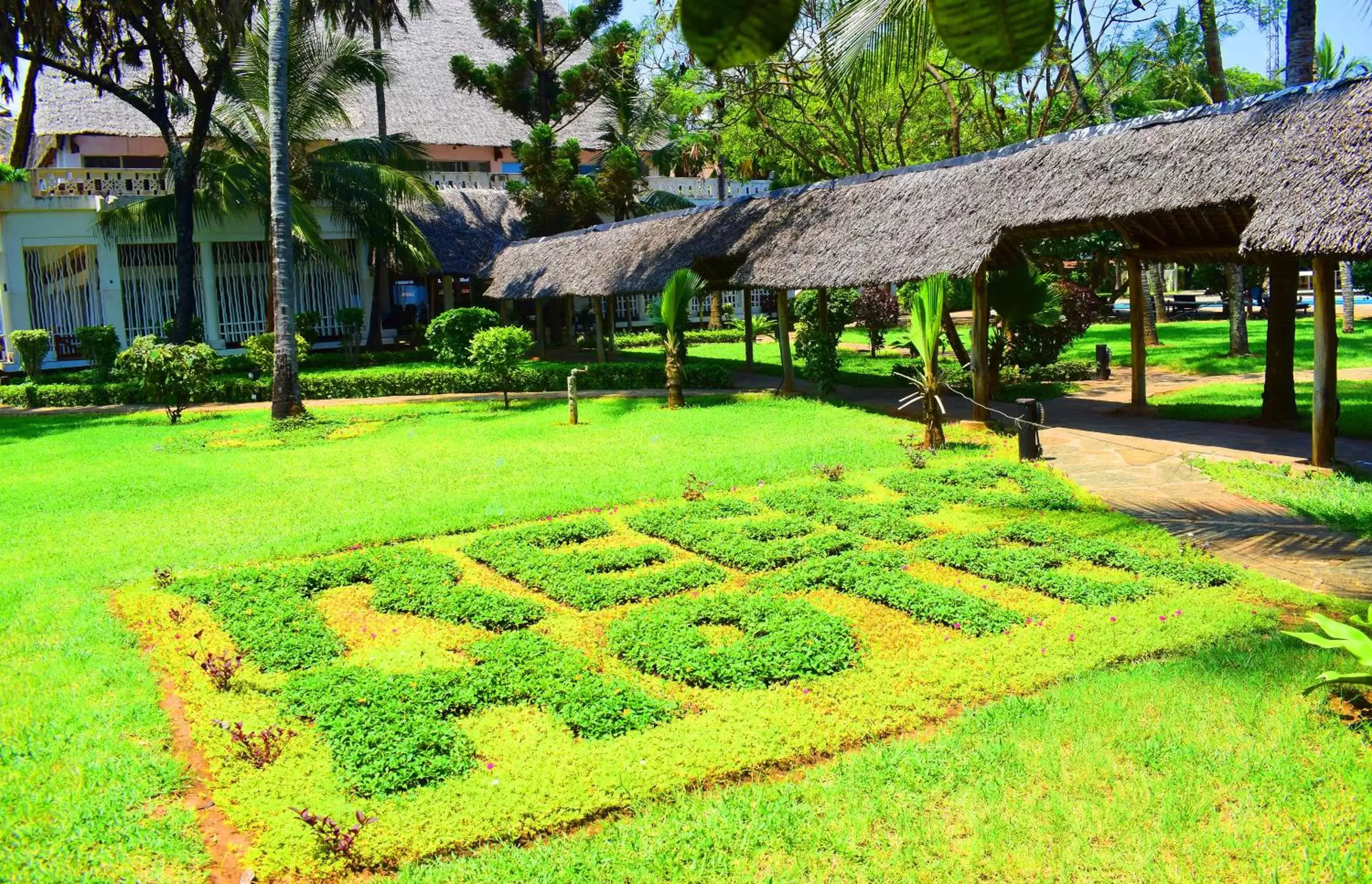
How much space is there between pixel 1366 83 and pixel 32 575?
1133 cm

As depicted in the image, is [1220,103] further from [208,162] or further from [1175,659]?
[208,162]

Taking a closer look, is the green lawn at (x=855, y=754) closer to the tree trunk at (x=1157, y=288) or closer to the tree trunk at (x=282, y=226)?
the tree trunk at (x=282, y=226)

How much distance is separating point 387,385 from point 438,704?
Answer: 1498cm

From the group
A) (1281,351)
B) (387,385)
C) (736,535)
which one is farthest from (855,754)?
(387,385)

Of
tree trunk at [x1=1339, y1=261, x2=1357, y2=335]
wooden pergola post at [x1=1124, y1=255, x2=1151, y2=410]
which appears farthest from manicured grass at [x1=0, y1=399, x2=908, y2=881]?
tree trunk at [x1=1339, y1=261, x2=1357, y2=335]

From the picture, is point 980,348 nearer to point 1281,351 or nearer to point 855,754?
point 1281,351

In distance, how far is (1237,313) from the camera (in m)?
18.5

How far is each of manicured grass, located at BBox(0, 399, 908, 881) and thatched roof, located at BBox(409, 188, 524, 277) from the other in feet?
32.3

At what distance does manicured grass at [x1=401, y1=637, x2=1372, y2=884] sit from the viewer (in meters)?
3.32

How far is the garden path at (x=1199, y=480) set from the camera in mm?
6465

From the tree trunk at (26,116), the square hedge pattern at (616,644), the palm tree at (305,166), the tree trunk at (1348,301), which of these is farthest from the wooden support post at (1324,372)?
the tree trunk at (26,116)

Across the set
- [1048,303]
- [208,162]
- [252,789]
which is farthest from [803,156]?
[252,789]

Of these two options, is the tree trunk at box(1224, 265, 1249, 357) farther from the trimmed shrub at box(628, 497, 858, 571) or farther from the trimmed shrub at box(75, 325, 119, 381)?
the trimmed shrub at box(75, 325, 119, 381)

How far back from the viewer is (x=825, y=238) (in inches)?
591
